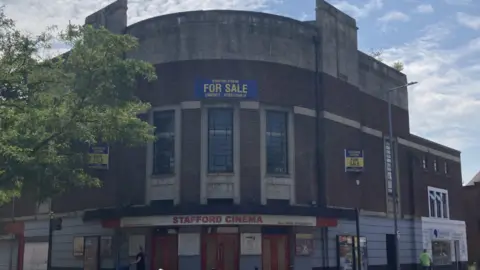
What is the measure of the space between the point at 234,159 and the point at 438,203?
20742mm

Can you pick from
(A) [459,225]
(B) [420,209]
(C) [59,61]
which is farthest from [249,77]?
(A) [459,225]

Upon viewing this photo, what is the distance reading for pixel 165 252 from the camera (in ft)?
90.3

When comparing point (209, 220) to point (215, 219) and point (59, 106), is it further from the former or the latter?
point (59, 106)

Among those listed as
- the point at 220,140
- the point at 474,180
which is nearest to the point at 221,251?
the point at 220,140

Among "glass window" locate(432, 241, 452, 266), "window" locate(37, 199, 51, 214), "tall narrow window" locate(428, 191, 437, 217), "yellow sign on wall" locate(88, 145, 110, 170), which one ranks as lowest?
"glass window" locate(432, 241, 452, 266)

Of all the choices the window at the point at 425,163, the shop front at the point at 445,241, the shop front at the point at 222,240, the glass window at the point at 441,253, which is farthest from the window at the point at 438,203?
the shop front at the point at 222,240

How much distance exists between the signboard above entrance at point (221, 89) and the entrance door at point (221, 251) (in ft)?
20.6

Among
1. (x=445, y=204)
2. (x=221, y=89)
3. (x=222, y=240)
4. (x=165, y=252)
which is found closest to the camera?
(x=222, y=240)

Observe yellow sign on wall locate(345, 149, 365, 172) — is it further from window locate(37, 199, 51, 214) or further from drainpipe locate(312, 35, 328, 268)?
window locate(37, 199, 51, 214)

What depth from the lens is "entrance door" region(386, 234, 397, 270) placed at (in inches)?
1383

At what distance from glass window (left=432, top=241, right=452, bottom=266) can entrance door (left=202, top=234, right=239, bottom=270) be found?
62.5 ft

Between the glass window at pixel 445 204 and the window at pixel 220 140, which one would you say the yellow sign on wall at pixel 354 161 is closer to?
the window at pixel 220 140

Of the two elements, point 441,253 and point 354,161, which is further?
point 441,253

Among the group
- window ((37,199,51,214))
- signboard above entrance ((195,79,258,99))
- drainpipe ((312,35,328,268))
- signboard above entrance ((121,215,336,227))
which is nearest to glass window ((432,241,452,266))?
drainpipe ((312,35,328,268))
